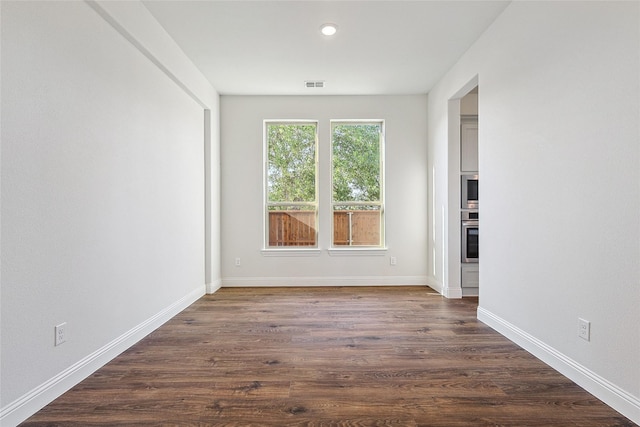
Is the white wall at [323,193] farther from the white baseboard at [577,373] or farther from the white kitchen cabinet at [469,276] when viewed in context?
the white baseboard at [577,373]

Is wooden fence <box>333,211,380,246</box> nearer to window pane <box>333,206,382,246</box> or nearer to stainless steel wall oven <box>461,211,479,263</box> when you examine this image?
window pane <box>333,206,382,246</box>

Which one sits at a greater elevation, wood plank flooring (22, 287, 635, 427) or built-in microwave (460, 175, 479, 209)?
built-in microwave (460, 175, 479, 209)

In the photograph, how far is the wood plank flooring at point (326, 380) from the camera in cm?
184

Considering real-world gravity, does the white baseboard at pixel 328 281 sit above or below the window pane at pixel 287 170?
below

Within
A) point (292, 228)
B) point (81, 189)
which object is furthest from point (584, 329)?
point (292, 228)

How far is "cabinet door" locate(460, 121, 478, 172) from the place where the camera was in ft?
15.0

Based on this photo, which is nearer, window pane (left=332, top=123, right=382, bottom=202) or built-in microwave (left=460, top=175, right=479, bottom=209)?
built-in microwave (left=460, top=175, right=479, bottom=209)

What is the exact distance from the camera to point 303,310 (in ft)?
12.8

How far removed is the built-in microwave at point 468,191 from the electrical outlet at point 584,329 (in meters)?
2.47

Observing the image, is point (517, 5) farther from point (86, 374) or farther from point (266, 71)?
point (86, 374)

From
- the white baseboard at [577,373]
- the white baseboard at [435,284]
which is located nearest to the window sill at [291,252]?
the white baseboard at [435,284]

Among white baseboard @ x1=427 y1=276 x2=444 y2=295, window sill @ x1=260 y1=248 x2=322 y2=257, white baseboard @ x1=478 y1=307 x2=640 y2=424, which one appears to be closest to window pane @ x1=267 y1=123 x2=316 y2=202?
window sill @ x1=260 y1=248 x2=322 y2=257

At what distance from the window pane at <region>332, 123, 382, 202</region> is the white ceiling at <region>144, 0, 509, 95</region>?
29.2 inches

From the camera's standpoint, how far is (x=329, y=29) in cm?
335
